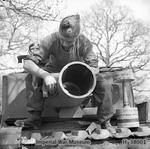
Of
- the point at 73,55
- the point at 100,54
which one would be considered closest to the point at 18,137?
the point at 73,55

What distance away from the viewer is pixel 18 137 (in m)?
4.08

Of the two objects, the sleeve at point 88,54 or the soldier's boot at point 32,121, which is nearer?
the soldier's boot at point 32,121

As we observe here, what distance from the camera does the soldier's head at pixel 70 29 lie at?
14.8 feet

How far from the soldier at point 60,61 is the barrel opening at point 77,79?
0.53ft

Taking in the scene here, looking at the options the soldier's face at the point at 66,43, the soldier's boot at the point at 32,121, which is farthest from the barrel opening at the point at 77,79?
the soldier's boot at the point at 32,121

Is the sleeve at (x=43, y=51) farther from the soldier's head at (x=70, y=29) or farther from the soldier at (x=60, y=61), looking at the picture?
the soldier's head at (x=70, y=29)

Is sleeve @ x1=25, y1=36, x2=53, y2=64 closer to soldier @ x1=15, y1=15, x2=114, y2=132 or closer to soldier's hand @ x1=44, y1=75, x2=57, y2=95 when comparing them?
soldier @ x1=15, y1=15, x2=114, y2=132

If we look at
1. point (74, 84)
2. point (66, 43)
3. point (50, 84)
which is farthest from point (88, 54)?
point (50, 84)

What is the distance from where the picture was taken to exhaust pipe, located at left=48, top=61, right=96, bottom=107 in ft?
13.8

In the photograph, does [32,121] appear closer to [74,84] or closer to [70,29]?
[74,84]

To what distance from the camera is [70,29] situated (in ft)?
14.8

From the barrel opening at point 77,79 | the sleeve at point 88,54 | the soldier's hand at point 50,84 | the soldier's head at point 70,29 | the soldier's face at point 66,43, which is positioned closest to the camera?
the soldier's hand at point 50,84

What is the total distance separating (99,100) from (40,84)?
2.75 feet

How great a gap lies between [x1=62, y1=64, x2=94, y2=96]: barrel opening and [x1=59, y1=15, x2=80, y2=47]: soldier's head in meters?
0.43
